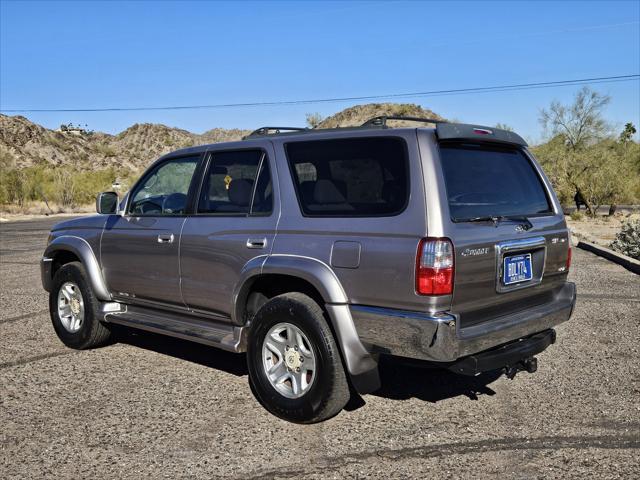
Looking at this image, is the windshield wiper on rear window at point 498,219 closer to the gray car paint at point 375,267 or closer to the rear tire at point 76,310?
the gray car paint at point 375,267

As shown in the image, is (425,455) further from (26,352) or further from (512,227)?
(26,352)

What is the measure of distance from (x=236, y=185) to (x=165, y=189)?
3.37 feet

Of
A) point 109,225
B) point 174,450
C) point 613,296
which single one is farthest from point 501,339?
point 613,296

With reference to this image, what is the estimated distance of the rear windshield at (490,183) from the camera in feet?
13.2

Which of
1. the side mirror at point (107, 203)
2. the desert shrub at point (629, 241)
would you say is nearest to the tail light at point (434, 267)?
the side mirror at point (107, 203)

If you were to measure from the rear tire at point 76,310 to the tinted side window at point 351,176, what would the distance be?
8.49ft

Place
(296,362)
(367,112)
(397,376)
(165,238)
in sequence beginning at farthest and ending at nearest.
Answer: (367,112) < (397,376) < (165,238) < (296,362)

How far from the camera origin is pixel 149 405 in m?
4.71

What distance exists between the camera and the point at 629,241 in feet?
45.4

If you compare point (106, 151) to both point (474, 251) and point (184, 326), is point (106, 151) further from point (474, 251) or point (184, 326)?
point (474, 251)

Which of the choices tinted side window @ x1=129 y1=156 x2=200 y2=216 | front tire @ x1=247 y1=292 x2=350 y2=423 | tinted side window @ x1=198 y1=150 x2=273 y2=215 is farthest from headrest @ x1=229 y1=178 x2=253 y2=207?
front tire @ x1=247 y1=292 x2=350 y2=423

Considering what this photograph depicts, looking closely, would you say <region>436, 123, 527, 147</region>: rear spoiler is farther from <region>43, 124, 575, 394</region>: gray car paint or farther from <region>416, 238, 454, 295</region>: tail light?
<region>416, 238, 454, 295</region>: tail light

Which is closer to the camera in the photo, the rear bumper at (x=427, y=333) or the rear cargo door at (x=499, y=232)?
the rear bumper at (x=427, y=333)

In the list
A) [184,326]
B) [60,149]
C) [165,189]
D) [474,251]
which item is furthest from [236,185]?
[60,149]
